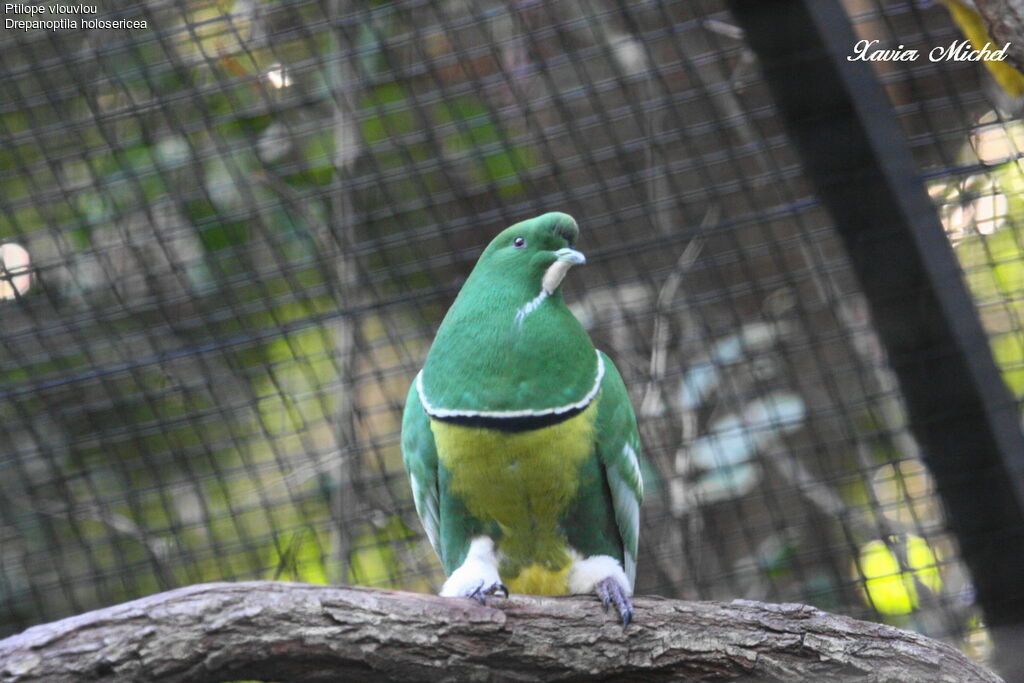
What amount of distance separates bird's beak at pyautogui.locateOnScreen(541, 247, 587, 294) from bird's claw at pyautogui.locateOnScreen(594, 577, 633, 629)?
472 millimetres

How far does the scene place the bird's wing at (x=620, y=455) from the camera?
1828 mm

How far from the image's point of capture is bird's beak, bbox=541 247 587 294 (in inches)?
73.2

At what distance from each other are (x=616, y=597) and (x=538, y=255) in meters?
0.56

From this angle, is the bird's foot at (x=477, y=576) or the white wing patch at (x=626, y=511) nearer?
the bird's foot at (x=477, y=576)

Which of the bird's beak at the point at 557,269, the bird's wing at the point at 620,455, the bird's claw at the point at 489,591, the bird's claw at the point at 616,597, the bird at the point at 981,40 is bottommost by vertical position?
the bird's claw at the point at 616,597

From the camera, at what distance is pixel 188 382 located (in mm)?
3131

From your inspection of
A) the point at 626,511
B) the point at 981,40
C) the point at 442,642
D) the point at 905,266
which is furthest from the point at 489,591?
the point at 981,40

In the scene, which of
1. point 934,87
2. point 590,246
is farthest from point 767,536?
point 934,87

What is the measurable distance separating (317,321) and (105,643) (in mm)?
1602

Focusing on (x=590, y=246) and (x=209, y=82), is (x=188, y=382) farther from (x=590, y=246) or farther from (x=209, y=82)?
(x=590, y=246)

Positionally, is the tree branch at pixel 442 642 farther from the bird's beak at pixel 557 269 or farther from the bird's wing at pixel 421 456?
the bird's beak at pixel 557 269

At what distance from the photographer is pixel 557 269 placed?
1.87 metres
